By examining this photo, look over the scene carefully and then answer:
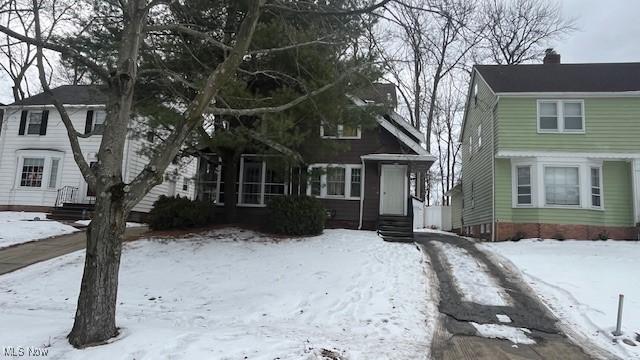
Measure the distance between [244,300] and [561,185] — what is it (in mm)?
13508

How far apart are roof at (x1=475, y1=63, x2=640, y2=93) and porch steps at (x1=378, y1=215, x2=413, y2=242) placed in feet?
20.8

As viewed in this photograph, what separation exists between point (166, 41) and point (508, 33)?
24.5 m

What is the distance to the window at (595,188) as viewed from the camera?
700 inches

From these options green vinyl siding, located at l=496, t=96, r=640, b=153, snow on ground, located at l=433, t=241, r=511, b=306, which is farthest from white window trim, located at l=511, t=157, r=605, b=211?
snow on ground, located at l=433, t=241, r=511, b=306

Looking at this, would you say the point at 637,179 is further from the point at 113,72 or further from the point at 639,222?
the point at 113,72

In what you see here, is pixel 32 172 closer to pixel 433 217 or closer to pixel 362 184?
pixel 362 184

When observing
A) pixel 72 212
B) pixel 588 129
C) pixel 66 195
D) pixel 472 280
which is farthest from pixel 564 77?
pixel 66 195

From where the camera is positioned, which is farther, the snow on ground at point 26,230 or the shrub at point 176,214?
the shrub at point 176,214

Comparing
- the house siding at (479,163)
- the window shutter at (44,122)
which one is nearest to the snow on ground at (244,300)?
the house siding at (479,163)

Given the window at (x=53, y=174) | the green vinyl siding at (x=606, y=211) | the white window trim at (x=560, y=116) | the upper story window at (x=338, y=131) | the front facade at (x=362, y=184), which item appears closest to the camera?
the upper story window at (x=338, y=131)

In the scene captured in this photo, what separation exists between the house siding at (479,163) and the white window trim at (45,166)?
19.5m

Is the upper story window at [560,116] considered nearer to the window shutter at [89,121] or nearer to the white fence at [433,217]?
the white fence at [433,217]

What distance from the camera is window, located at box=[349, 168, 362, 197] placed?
63.6 feet

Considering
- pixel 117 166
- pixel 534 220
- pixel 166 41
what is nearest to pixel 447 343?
pixel 117 166
